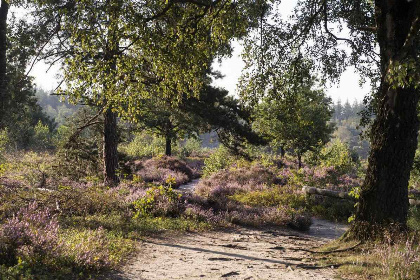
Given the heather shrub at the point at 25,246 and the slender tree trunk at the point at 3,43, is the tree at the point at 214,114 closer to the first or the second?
the slender tree trunk at the point at 3,43

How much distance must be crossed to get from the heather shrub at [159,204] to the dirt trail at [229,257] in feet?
5.52

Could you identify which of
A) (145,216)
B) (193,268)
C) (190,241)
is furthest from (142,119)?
(193,268)

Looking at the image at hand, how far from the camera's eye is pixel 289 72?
943cm

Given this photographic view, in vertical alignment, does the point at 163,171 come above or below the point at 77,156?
below

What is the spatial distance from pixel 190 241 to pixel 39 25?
421 inches

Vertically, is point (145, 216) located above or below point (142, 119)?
below

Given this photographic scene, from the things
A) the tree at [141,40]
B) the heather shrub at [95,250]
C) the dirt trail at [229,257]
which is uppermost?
the tree at [141,40]

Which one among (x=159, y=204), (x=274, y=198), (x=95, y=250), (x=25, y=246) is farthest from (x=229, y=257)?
(x=274, y=198)

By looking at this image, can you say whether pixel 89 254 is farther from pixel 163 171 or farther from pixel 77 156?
pixel 163 171

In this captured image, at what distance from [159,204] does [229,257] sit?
4100 millimetres

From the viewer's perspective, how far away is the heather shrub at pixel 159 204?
31.3 ft

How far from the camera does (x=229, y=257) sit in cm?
653

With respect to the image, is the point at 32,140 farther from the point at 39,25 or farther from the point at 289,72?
the point at 289,72

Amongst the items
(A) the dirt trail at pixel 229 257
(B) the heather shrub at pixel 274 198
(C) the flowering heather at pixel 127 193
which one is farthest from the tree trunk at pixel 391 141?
(B) the heather shrub at pixel 274 198
